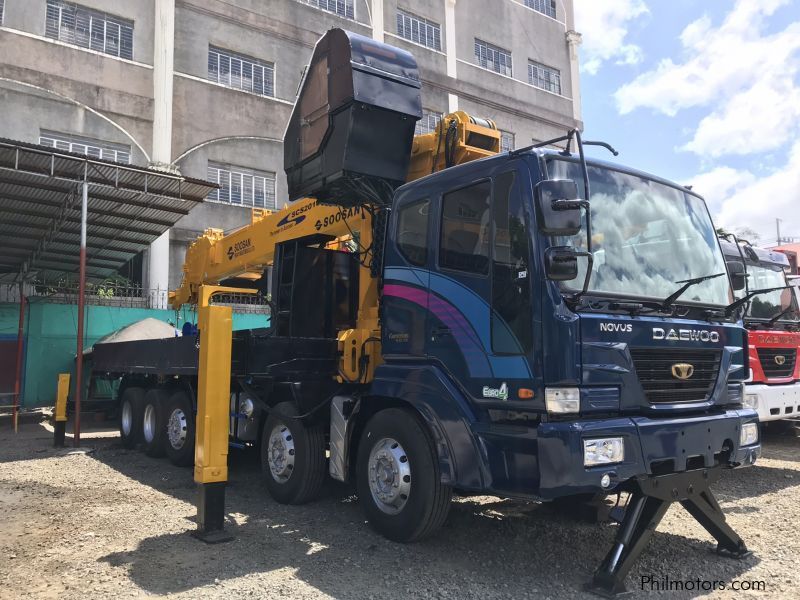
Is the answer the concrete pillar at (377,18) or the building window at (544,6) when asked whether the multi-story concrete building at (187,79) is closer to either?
the concrete pillar at (377,18)

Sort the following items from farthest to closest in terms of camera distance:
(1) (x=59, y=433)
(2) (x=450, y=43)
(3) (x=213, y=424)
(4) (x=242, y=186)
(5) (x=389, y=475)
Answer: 1. (2) (x=450, y=43)
2. (4) (x=242, y=186)
3. (1) (x=59, y=433)
4. (3) (x=213, y=424)
5. (5) (x=389, y=475)

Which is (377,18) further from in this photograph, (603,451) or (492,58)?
A: (603,451)

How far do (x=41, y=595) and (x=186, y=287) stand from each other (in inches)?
283

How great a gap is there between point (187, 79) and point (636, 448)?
18.7 meters

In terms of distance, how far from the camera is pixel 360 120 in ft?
19.3

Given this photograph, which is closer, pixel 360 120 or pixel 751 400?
pixel 360 120

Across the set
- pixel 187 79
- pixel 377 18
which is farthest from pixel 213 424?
pixel 377 18

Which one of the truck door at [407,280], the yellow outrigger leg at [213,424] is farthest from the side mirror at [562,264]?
the yellow outrigger leg at [213,424]

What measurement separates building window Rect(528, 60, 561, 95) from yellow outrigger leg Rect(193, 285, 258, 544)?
25282 millimetres

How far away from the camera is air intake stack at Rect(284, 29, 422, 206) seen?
5.88 meters

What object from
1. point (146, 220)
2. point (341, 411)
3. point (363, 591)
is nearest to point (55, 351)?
point (146, 220)

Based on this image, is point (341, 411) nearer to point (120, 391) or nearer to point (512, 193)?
point (512, 193)

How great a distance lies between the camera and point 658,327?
168 inches

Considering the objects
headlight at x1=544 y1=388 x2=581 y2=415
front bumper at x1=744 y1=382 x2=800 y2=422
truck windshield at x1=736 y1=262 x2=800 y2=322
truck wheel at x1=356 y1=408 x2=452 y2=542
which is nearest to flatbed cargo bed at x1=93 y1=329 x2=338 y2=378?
truck wheel at x1=356 y1=408 x2=452 y2=542
